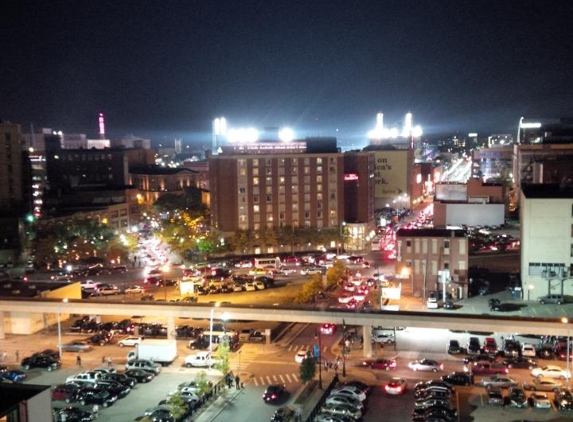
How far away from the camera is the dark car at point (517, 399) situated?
1012cm

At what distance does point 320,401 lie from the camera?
10.4m

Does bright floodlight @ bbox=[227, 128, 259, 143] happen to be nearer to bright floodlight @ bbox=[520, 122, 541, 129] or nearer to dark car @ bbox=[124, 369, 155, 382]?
dark car @ bbox=[124, 369, 155, 382]

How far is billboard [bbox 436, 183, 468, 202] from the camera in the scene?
35.2 metres

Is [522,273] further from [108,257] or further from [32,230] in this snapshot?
[32,230]

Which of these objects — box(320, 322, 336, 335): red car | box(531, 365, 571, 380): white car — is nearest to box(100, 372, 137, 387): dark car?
box(320, 322, 336, 335): red car

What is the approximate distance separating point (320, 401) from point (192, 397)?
2.11 metres

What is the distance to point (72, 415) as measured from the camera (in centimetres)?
986

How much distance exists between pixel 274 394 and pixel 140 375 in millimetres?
2759

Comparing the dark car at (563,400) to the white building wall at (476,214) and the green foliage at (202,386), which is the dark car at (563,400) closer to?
the green foliage at (202,386)

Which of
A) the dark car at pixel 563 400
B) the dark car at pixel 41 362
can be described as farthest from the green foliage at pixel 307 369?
the dark car at pixel 41 362

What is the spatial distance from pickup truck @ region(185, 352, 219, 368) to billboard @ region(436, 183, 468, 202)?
970 inches

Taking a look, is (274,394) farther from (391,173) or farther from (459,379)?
(391,173)

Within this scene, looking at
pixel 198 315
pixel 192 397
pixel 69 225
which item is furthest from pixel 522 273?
pixel 69 225

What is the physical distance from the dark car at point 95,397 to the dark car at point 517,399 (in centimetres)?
658
